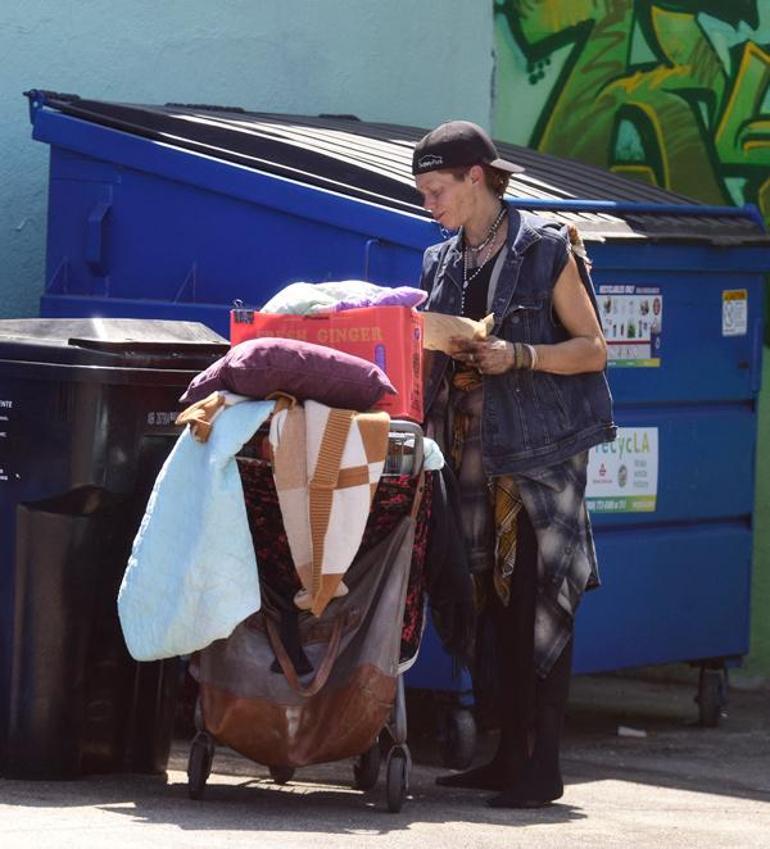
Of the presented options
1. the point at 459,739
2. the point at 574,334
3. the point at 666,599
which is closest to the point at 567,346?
the point at 574,334

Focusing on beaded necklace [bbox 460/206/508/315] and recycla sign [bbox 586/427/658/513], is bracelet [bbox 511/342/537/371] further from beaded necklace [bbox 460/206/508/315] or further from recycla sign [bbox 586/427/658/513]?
recycla sign [bbox 586/427/658/513]

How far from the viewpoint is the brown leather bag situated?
17.6ft

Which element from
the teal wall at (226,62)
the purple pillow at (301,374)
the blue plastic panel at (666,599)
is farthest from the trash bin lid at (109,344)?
the teal wall at (226,62)

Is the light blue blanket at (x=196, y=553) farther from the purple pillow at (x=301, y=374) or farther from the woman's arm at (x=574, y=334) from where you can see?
the woman's arm at (x=574, y=334)

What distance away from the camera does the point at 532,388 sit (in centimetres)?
573

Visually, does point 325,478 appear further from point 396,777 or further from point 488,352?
point 396,777

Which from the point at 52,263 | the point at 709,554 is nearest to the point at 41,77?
the point at 52,263

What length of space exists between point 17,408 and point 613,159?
3759 millimetres

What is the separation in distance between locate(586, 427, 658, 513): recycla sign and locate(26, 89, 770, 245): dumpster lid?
0.66 m

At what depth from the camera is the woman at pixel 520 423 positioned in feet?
18.7

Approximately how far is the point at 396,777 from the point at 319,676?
36 centimetres

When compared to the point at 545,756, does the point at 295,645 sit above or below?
above

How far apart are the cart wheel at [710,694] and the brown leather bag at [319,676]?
2.37m

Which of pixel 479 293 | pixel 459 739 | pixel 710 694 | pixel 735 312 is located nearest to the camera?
pixel 479 293
